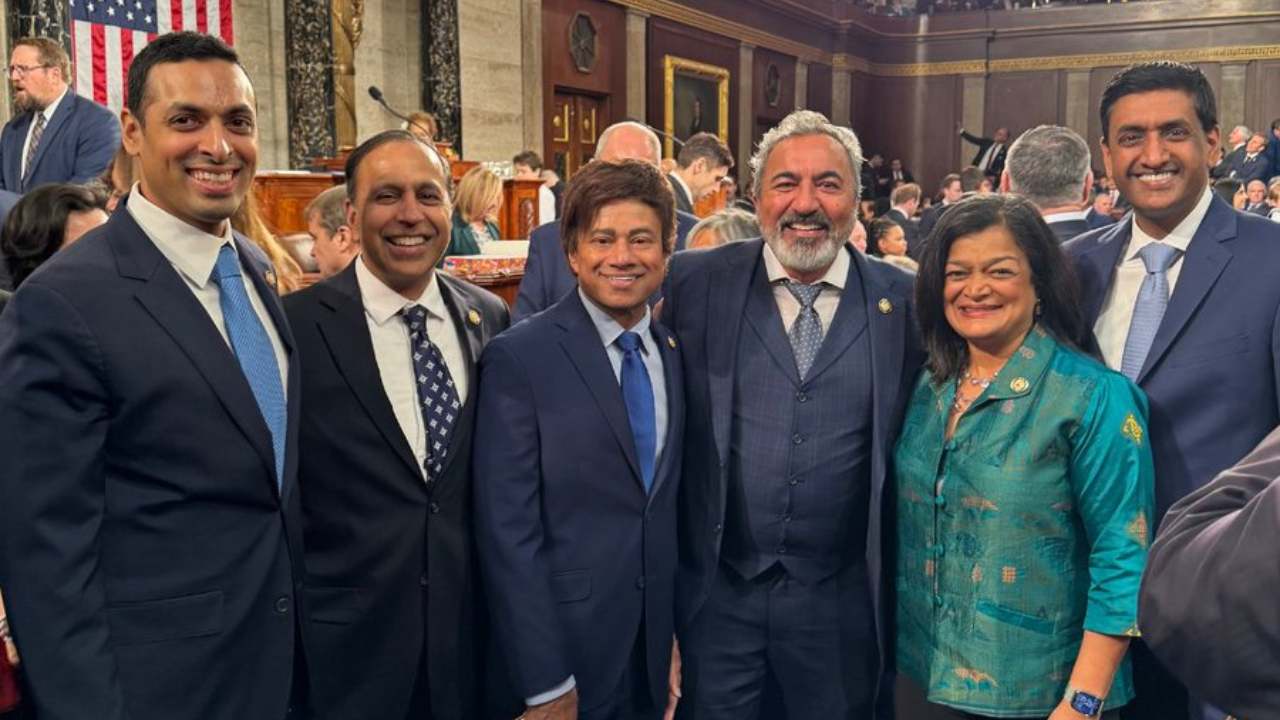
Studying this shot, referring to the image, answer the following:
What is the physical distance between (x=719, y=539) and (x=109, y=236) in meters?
1.38

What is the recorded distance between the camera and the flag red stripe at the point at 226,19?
28.0ft

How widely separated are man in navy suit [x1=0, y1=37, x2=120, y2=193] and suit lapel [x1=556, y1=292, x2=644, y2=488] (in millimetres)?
4239

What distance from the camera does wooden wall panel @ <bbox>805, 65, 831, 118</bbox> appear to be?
1898 cm

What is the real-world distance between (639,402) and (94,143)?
447 centimetres

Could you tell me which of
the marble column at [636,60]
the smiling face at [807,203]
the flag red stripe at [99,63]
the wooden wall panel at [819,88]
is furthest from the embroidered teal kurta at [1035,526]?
the wooden wall panel at [819,88]

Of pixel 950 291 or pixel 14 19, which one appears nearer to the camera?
pixel 950 291

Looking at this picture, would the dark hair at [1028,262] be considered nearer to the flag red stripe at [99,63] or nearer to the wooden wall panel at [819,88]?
the flag red stripe at [99,63]

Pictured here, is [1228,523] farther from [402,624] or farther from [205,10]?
[205,10]

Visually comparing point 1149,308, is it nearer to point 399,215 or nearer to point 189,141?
point 399,215

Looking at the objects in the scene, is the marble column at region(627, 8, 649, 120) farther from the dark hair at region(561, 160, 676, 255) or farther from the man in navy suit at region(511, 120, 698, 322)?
the dark hair at region(561, 160, 676, 255)

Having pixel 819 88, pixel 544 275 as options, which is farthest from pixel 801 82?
pixel 544 275

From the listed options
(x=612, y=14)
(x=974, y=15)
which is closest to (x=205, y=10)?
(x=612, y=14)

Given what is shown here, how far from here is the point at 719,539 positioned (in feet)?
7.58

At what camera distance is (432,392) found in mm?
2170
